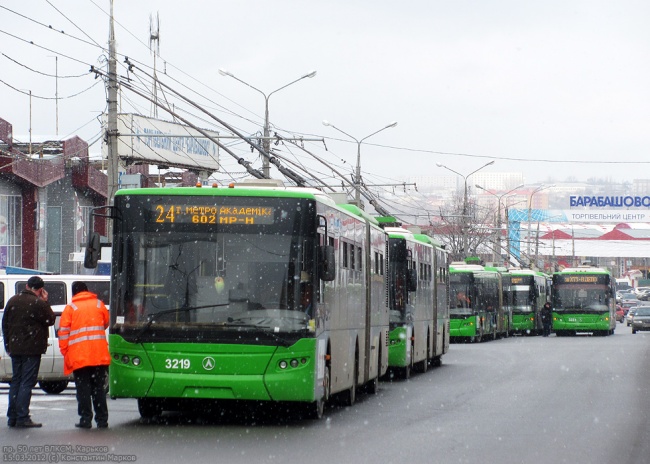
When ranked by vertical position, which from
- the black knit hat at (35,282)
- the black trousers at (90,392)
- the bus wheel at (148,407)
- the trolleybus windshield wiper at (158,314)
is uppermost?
the black knit hat at (35,282)

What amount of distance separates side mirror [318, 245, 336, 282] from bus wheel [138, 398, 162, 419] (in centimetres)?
239

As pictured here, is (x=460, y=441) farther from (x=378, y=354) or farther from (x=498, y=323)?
(x=498, y=323)

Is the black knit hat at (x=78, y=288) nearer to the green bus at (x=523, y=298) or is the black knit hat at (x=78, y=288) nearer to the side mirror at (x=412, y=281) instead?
the side mirror at (x=412, y=281)

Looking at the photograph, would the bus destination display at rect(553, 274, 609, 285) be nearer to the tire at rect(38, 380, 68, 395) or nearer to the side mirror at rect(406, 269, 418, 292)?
the side mirror at rect(406, 269, 418, 292)

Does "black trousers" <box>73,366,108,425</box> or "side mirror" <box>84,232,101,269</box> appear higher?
"side mirror" <box>84,232,101,269</box>

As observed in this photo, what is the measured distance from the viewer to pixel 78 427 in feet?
48.1

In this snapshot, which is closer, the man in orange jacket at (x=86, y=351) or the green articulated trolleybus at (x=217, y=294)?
the man in orange jacket at (x=86, y=351)

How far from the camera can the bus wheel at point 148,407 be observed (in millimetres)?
15836

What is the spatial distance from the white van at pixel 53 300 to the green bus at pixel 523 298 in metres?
39.2

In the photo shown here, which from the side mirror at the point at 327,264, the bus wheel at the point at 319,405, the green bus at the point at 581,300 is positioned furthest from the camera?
the green bus at the point at 581,300

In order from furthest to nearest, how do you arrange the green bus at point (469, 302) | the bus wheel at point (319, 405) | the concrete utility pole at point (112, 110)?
the green bus at point (469, 302), the concrete utility pole at point (112, 110), the bus wheel at point (319, 405)

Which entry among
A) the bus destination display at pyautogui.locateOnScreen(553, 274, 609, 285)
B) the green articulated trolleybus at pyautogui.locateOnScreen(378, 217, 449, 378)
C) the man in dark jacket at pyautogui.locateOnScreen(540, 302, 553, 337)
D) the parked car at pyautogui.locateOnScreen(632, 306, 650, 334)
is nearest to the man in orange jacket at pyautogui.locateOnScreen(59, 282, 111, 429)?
the green articulated trolleybus at pyautogui.locateOnScreen(378, 217, 449, 378)

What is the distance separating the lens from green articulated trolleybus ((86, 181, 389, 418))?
585 inches

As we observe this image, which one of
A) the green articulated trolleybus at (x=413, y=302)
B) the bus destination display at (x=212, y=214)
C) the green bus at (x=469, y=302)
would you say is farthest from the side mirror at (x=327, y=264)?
the green bus at (x=469, y=302)
